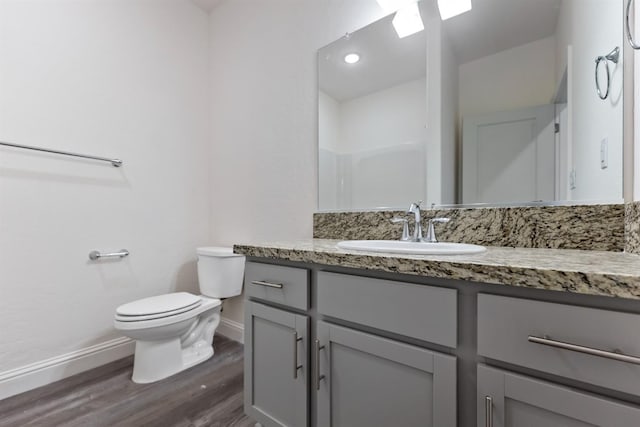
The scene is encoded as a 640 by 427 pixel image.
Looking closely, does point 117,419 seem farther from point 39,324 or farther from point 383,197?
point 383,197

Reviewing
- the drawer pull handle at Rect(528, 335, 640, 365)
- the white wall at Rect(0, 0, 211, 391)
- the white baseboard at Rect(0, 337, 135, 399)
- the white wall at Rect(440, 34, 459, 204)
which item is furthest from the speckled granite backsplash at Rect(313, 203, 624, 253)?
the white baseboard at Rect(0, 337, 135, 399)

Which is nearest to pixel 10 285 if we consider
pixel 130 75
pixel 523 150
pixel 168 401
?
pixel 168 401

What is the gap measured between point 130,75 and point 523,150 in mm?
2258

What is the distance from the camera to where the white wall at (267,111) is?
1.73m

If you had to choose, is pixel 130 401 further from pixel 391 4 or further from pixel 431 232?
pixel 391 4

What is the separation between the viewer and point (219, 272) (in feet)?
6.42

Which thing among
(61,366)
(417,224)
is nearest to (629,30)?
(417,224)

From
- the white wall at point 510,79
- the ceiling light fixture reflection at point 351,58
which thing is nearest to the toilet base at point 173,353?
the ceiling light fixture reflection at point 351,58

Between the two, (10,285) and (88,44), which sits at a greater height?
(88,44)

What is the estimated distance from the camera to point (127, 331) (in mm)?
1522

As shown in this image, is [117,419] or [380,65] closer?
[117,419]

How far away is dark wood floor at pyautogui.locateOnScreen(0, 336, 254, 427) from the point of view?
132 cm

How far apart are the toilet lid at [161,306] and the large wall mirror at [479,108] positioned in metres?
0.98

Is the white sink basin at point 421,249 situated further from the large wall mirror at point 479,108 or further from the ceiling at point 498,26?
the ceiling at point 498,26
